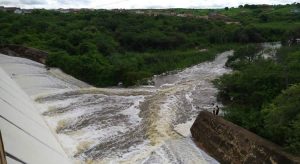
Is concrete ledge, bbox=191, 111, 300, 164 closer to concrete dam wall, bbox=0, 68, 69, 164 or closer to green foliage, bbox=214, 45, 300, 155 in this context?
green foliage, bbox=214, 45, 300, 155

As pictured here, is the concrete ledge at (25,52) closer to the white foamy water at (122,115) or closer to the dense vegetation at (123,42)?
the dense vegetation at (123,42)

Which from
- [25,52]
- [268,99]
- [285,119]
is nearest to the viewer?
[285,119]

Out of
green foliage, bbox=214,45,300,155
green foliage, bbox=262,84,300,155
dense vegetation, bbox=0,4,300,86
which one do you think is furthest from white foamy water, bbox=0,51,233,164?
dense vegetation, bbox=0,4,300,86

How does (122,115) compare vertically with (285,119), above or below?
below

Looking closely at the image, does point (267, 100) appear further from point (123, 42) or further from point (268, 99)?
point (123, 42)

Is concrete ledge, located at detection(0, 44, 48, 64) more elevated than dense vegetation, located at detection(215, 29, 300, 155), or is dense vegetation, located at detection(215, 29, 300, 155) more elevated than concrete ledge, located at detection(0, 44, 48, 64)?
dense vegetation, located at detection(215, 29, 300, 155)

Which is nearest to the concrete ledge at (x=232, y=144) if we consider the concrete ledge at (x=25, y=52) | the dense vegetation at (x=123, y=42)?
the dense vegetation at (x=123, y=42)

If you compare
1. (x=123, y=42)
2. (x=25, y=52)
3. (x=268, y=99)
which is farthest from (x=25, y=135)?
(x=123, y=42)
